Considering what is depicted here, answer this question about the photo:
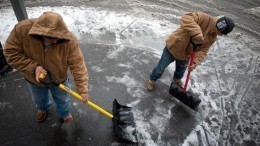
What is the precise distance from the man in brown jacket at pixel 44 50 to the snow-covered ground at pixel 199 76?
174 centimetres

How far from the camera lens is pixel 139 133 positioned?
4188mm

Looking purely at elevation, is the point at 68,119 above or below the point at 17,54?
below

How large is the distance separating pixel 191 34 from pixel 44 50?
2106mm

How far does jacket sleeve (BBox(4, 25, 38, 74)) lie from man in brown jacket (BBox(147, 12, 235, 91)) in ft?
7.39

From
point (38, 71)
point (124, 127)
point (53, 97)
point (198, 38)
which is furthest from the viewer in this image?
point (124, 127)

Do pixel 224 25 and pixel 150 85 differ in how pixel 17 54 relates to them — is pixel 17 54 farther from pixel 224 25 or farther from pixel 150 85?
pixel 224 25

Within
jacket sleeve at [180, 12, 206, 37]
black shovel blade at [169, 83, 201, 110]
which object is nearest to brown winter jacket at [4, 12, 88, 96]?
jacket sleeve at [180, 12, 206, 37]

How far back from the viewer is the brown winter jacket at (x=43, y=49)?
256 cm

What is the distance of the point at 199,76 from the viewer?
5562mm

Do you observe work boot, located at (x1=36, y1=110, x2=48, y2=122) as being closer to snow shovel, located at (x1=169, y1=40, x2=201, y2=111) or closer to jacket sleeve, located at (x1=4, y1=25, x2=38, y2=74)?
jacket sleeve, located at (x1=4, y1=25, x2=38, y2=74)

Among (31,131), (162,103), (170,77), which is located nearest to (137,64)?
(170,77)

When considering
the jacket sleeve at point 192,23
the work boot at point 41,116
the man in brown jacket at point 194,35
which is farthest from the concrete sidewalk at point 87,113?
the jacket sleeve at point 192,23

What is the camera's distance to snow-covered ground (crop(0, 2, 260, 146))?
4395 millimetres

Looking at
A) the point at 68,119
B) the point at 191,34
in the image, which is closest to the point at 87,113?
the point at 68,119
